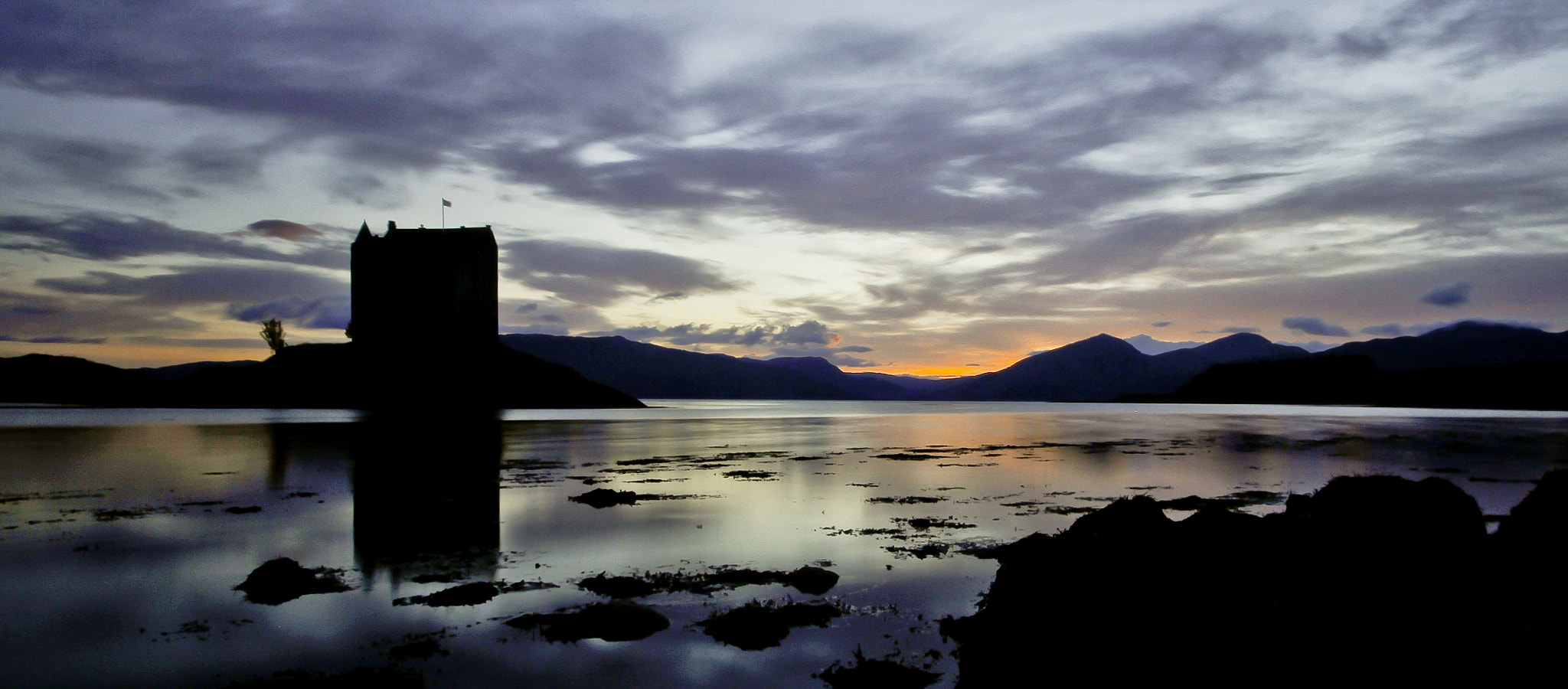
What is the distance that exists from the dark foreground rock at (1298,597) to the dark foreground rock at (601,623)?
4836 mm

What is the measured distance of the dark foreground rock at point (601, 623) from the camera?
12336mm

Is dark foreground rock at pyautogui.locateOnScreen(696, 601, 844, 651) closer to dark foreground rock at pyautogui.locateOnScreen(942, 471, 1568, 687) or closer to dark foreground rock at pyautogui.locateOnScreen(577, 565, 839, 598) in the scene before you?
dark foreground rock at pyautogui.locateOnScreen(577, 565, 839, 598)

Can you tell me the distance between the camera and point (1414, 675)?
8.61m

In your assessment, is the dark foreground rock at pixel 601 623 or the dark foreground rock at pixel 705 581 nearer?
the dark foreground rock at pixel 601 623

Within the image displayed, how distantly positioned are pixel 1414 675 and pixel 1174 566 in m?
2.55

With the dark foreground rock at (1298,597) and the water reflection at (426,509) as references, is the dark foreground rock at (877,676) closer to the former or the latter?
the dark foreground rock at (1298,597)

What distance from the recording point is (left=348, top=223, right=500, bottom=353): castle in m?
142

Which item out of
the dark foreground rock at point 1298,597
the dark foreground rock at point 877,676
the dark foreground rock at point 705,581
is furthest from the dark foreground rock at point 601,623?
the dark foreground rock at point 1298,597

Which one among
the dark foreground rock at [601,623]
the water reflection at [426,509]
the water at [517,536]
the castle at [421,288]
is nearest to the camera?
the water at [517,536]

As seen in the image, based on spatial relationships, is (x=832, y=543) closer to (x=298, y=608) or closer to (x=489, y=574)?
(x=489, y=574)

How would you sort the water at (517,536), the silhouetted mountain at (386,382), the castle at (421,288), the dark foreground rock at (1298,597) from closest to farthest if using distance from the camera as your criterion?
the dark foreground rock at (1298,597) → the water at (517,536) → the silhouetted mountain at (386,382) → the castle at (421,288)

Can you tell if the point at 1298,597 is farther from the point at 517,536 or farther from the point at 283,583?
the point at 517,536

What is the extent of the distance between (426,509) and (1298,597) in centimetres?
2402

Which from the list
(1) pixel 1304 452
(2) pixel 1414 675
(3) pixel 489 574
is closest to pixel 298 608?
(3) pixel 489 574
